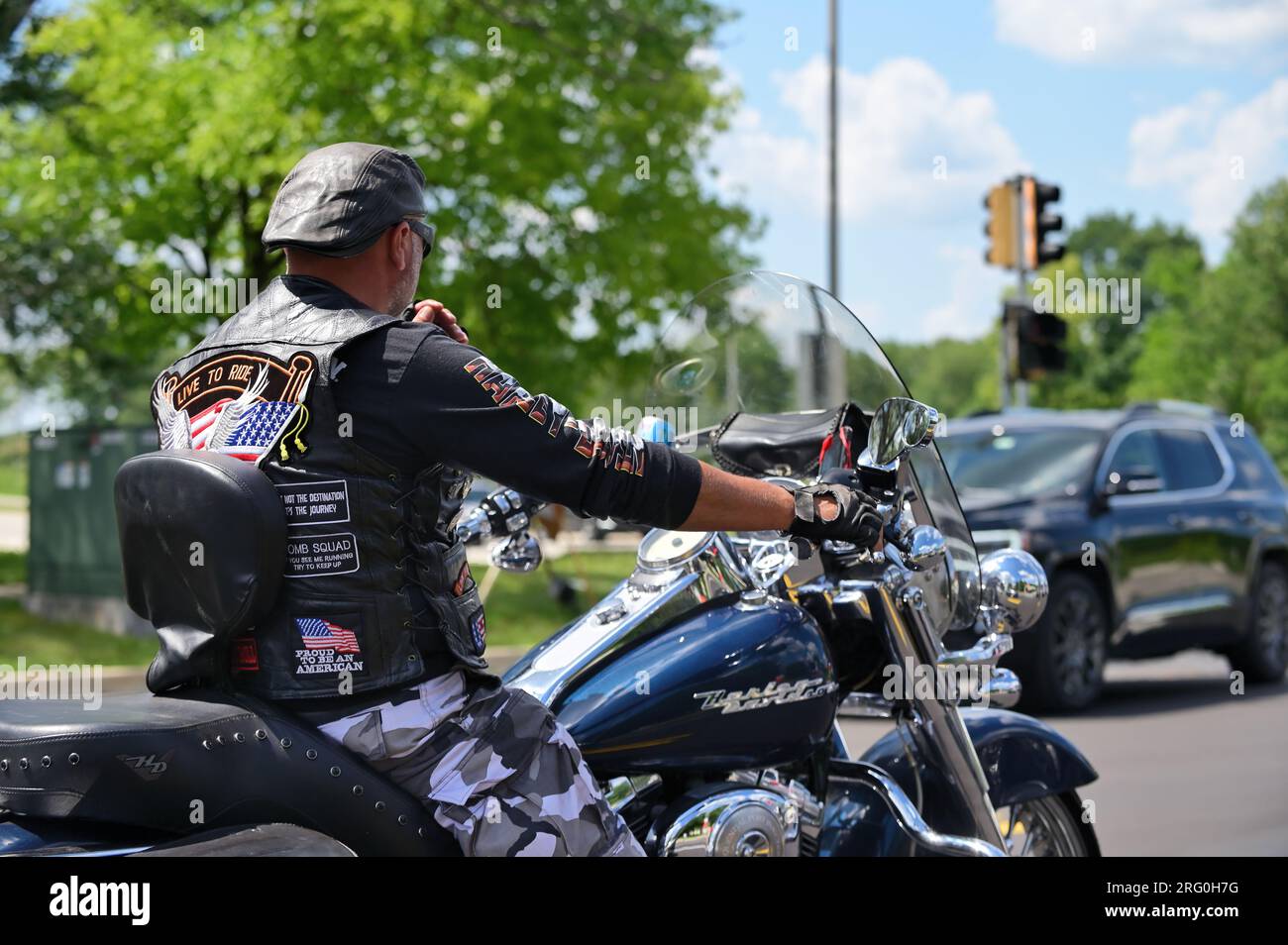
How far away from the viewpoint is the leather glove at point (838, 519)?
2.43 m

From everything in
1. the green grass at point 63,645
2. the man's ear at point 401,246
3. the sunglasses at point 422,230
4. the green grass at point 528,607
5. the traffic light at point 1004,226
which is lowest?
the green grass at point 528,607

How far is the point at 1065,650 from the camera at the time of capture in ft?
31.0

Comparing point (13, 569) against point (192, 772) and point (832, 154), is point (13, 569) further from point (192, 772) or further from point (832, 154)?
point (192, 772)

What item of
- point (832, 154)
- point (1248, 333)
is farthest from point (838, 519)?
point (1248, 333)

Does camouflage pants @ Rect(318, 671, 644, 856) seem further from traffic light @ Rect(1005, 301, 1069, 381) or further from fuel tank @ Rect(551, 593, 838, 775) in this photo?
traffic light @ Rect(1005, 301, 1069, 381)

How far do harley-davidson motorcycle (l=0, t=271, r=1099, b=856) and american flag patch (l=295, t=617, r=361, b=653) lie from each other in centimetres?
7

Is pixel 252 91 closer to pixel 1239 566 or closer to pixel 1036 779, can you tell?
pixel 1239 566

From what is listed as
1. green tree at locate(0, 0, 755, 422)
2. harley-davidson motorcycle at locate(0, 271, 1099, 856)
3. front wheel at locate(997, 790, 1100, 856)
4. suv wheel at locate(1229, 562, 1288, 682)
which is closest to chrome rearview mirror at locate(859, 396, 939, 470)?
harley-davidson motorcycle at locate(0, 271, 1099, 856)

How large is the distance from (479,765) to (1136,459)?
8975 mm

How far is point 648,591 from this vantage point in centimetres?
290

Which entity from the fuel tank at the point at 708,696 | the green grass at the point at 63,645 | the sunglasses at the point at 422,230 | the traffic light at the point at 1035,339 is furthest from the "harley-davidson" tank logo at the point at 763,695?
the traffic light at the point at 1035,339

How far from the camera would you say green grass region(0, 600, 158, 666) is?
11.3 m

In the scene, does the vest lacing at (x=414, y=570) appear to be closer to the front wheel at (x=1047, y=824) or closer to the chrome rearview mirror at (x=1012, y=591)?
the chrome rearview mirror at (x=1012, y=591)
